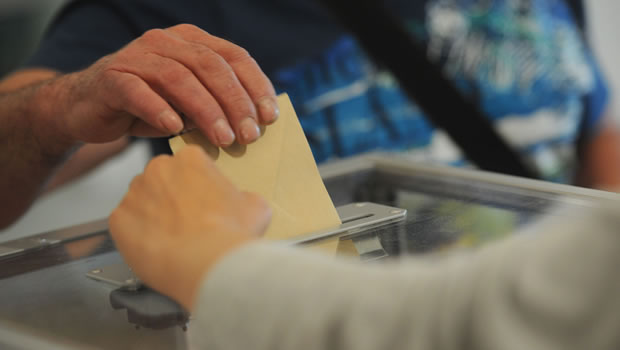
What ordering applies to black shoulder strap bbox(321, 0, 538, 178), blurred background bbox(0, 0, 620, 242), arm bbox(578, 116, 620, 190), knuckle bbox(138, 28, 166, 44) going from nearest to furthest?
1. knuckle bbox(138, 28, 166, 44)
2. black shoulder strap bbox(321, 0, 538, 178)
3. arm bbox(578, 116, 620, 190)
4. blurred background bbox(0, 0, 620, 242)

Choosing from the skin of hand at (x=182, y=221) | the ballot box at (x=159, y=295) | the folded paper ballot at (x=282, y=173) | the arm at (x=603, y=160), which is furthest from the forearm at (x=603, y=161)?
the skin of hand at (x=182, y=221)

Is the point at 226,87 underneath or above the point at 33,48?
above

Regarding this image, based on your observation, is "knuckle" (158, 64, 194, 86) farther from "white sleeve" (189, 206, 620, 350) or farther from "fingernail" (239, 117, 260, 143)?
"white sleeve" (189, 206, 620, 350)

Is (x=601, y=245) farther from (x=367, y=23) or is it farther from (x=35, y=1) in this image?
(x=35, y=1)

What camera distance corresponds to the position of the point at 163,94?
730 mm

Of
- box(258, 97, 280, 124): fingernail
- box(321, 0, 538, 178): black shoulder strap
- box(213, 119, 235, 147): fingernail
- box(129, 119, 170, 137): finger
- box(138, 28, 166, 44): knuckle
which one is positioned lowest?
box(321, 0, 538, 178): black shoulder strap

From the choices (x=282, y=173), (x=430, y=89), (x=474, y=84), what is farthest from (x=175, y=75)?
(x=474, y=84)

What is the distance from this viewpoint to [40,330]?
524mm

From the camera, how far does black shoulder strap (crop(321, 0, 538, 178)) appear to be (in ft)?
4.01

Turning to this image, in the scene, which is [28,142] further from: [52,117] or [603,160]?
[603,160]

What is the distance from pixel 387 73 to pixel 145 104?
0.71 m

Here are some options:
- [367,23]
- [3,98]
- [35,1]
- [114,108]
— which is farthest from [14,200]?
[35,1]

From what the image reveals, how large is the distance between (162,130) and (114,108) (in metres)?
0.09

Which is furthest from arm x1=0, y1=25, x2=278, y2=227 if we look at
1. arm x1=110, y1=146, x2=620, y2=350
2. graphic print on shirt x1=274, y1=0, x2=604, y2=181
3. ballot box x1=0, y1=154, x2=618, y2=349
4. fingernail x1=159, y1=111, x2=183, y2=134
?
graphic print on shirt x1=274, y1=0, x2=604, y2=181
